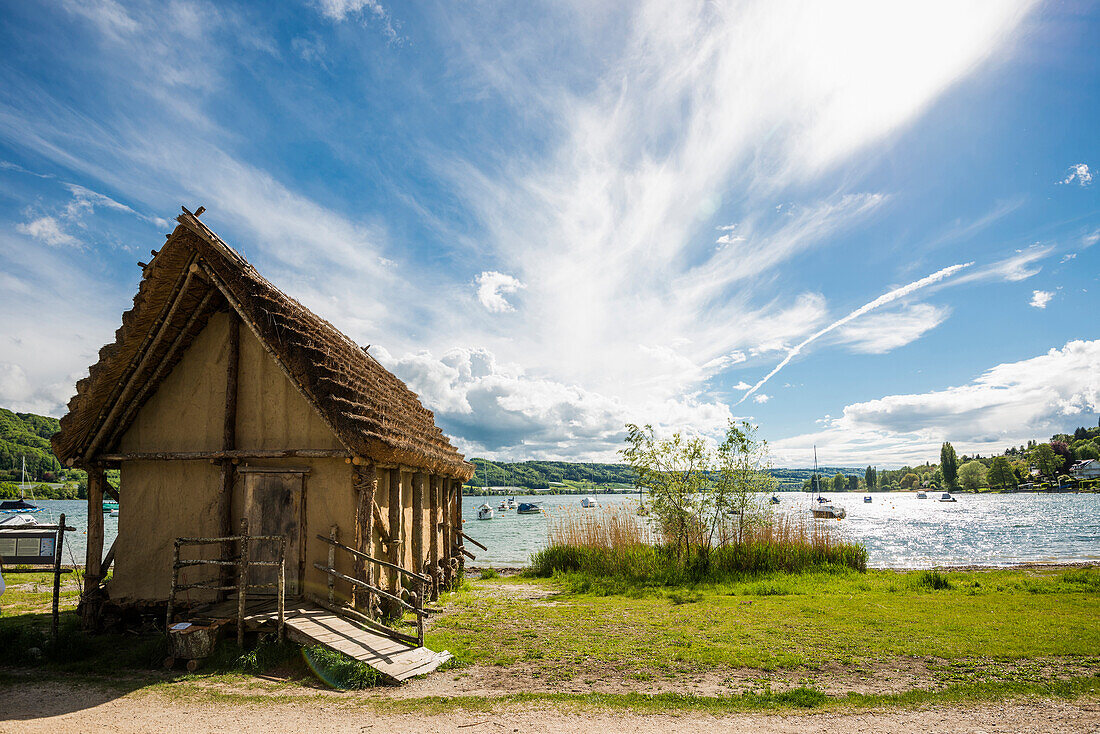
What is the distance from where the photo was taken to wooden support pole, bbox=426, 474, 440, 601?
43.9ft

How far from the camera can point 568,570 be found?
1750 cm

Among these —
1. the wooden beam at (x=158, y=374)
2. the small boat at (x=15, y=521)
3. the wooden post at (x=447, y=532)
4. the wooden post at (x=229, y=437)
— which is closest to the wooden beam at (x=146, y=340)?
the wooden beam at (x=158, y=374)

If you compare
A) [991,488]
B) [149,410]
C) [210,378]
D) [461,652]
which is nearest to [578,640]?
[461,652]

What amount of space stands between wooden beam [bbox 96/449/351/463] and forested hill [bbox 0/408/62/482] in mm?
100988

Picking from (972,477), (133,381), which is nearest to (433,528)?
(133,381)

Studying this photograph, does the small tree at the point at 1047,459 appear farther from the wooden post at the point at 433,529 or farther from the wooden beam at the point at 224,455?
the wooden beam at the point at 224,455

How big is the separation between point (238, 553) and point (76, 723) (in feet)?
12.8

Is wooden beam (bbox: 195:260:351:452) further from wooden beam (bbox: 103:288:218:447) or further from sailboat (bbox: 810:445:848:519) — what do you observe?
sailboat (bbox: 810:445:848:519)

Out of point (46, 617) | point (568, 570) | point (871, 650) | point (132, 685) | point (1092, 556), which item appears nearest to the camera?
point (132, 685)

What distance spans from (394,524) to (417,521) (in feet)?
5.28

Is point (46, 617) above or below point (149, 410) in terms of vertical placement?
below

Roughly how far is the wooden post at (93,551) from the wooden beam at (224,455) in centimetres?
40

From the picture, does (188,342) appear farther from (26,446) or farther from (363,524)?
(26,446)

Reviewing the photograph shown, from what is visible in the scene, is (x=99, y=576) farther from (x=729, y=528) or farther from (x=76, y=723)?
(x=729, y=528)
